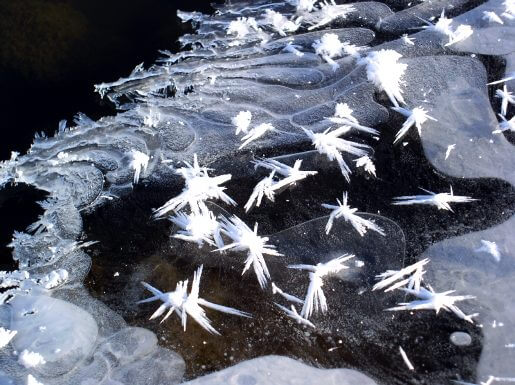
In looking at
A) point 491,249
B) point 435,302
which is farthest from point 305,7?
point 435,302

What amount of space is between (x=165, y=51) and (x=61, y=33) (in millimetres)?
903

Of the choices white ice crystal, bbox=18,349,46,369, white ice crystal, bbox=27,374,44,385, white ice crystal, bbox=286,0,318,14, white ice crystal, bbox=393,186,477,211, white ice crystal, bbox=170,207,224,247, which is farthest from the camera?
white ice crystal, bbox=286,0,318,14

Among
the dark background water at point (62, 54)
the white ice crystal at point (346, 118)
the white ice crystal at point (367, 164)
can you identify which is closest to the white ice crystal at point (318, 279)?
the white ice crystal at point (367, 164)

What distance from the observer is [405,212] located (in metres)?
3.51

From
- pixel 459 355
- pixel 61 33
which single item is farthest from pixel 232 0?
pixel 459 355

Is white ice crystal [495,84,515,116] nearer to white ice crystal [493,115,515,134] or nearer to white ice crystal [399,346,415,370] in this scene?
white ice crystal [493,115,515,134]

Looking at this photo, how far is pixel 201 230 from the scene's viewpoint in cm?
339

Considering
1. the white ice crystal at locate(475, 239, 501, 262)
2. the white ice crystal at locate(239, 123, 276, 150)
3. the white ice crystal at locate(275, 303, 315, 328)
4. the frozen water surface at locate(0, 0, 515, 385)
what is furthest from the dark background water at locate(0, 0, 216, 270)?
the white ice crystal at locate(475, 239, 501, 262)

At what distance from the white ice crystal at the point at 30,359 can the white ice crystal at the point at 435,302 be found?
1875 mm

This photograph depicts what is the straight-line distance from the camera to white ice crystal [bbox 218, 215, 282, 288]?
128 inches

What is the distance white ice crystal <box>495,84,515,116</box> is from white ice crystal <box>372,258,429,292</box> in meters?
1.58

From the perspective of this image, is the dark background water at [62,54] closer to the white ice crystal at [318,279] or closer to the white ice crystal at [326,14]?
the white ice crystal at [326,14]

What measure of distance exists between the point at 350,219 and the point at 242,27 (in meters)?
2.24

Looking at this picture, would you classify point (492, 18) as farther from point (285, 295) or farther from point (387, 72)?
point (285, 295)
